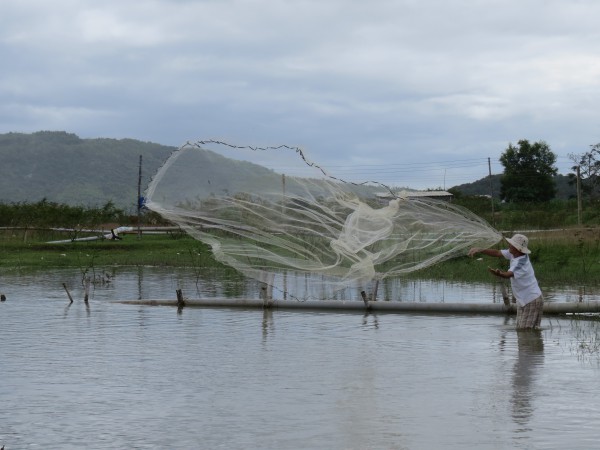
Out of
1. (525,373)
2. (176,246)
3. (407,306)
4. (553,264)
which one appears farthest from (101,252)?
(525,373)

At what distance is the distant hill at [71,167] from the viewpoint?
138250mm

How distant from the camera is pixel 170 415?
27.9 feet

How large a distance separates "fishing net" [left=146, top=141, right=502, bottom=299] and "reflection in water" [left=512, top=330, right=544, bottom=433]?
65.4 inches

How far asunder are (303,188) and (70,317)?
4.13 m

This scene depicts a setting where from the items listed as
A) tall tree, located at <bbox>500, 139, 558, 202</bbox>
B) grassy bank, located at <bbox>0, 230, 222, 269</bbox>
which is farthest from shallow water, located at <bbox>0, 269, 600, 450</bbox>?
tall tree, located at <bbox>500, 139, 558, 202</bbox>

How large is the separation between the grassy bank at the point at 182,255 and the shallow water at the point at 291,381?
6.79m

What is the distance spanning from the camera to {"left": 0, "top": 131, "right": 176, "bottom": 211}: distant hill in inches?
5443

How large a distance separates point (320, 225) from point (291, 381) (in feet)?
13.9

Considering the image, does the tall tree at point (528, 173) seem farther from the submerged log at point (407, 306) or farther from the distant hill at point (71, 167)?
the distant hill at point (71, 167)

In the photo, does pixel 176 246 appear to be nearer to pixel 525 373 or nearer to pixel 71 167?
pixel 525 373

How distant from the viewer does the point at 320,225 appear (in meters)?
13.9

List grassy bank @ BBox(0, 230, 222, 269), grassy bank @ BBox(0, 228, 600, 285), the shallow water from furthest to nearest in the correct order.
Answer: grassy bank @ BBox(0, 230, 222, 269) < grassy bank @ BBox(0, 228, 600, 285) < the shallow water

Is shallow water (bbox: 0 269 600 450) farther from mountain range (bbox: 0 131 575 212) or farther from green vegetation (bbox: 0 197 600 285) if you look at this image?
mountain range (bbox: 0 131 575 212)

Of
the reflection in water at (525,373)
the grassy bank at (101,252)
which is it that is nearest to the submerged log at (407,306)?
the reflection in water at (525,373)
